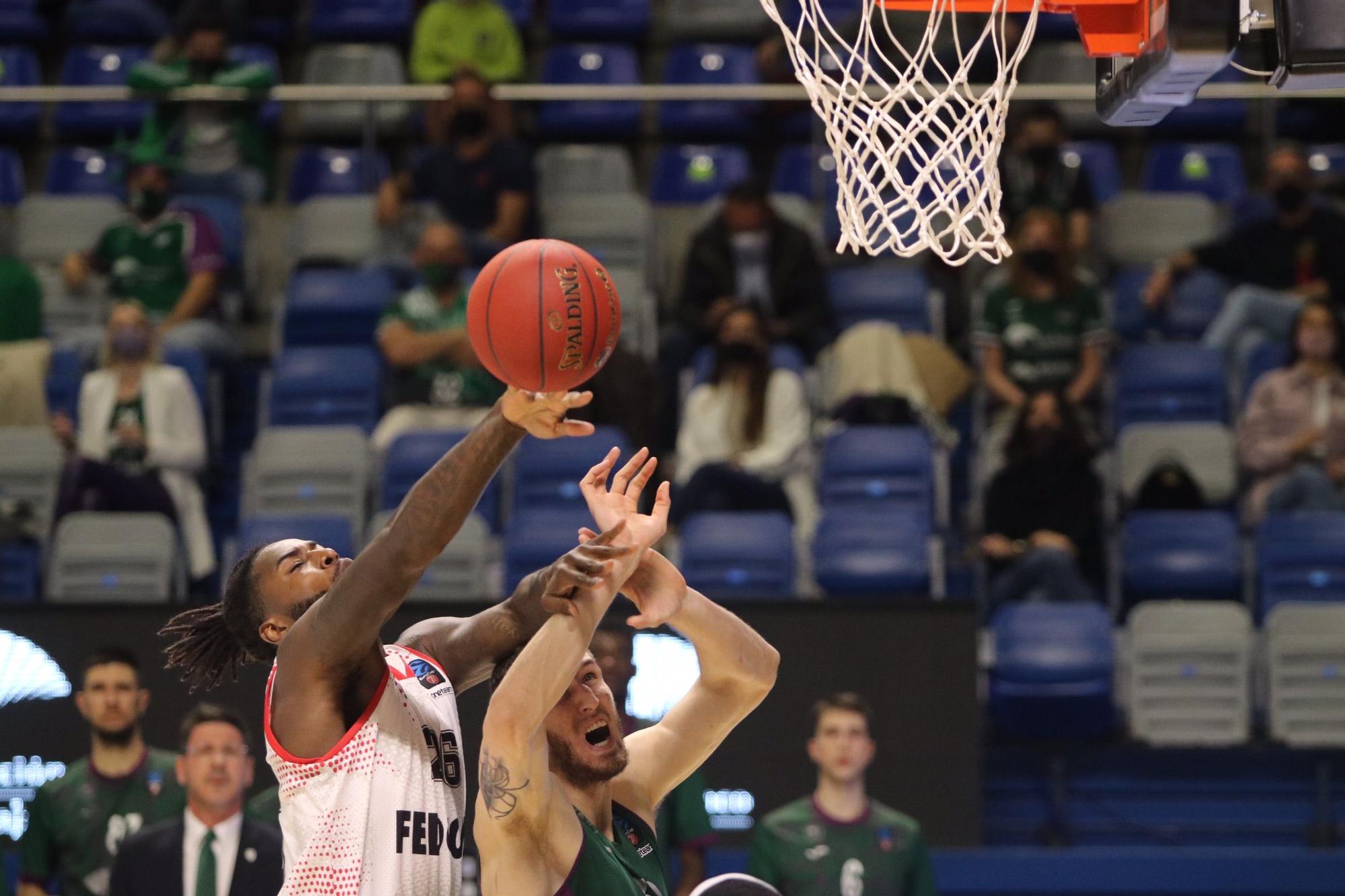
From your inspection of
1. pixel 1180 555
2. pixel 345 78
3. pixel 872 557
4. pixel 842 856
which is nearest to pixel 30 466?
pixel 345 78

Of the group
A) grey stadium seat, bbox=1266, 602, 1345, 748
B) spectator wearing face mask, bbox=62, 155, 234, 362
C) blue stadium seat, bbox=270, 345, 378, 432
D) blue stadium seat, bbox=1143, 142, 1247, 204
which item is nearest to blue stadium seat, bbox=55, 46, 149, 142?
spectator wearing face mask, bbox=62, 155, 234, 362

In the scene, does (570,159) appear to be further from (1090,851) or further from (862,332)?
(1090,851)

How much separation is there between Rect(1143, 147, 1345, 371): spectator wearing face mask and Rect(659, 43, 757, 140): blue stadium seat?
2826 mm

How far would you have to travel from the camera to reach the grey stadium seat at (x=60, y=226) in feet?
36.0

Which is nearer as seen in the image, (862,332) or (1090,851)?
(1090,851)

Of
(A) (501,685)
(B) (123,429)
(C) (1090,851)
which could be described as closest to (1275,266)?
(C) (1090,851)

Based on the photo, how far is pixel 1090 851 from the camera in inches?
315

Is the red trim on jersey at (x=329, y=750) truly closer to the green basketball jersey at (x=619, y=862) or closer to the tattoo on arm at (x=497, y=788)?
the tattoo on arm at (x=497, y=788)

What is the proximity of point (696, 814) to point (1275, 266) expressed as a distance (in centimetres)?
507

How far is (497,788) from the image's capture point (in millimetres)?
3713

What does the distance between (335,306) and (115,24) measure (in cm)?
338

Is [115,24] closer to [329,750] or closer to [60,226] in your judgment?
[60,226]

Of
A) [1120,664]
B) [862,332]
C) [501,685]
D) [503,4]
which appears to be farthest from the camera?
[503,4]

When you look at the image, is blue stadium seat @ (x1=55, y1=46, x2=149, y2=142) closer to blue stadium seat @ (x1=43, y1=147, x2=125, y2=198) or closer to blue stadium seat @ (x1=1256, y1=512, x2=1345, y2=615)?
blue stadium seat @ (x1=43, y1=147, x2=125, y2=198)
